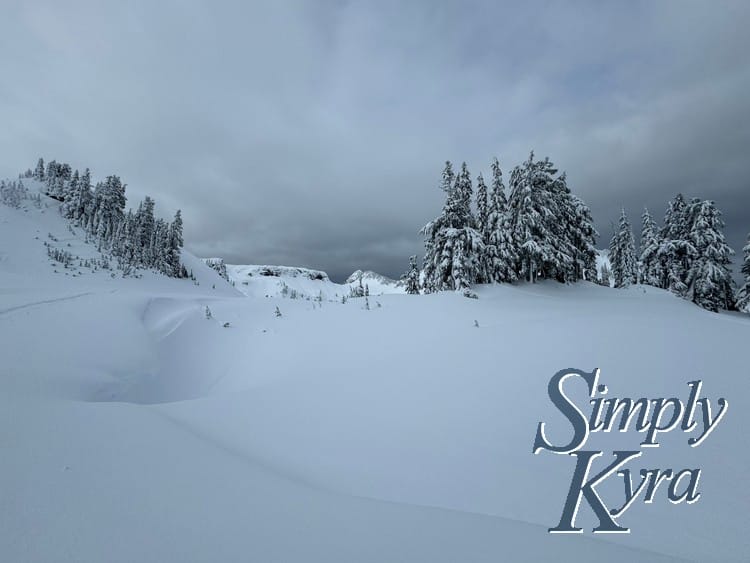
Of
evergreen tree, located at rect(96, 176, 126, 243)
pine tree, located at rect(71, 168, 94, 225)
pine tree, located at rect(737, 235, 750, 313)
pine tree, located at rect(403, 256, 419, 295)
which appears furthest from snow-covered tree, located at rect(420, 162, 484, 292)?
pine tree, located at rect(71, 168, 94, 225)

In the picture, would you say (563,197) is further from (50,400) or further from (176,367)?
(50,400)

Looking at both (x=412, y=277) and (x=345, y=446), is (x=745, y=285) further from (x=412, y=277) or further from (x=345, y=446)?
(x=345, y=446)

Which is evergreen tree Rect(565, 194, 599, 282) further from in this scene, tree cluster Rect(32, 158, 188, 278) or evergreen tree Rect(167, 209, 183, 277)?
evergreen tree Rect(167, 209, 183, 277)

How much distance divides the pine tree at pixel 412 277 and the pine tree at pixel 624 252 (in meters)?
30.5

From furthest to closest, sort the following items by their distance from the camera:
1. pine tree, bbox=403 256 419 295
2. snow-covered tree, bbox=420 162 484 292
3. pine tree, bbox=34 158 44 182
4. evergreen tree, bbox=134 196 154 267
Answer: pine tree, bbox=34 158 44 182 < evergreen tree, bbox=134 196 154 267 < pine tree, bbox=403 256 419 295 < snow-covered tree, bbox=420 162 484 292

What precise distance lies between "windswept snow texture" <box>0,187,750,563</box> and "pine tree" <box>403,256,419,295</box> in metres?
17.0

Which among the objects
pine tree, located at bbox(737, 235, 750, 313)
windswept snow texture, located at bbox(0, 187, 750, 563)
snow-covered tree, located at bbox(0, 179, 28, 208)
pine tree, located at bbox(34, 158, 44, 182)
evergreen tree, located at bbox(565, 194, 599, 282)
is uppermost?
pine tree, located at bbox(34, 158, 44, 182)

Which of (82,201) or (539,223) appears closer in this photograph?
(539,223)

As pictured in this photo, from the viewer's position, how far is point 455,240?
17.5 meters

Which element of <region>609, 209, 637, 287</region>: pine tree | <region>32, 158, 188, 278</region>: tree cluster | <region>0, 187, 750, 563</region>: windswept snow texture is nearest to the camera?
<region>0, 187, 750, 563</region>: windswept snow texture

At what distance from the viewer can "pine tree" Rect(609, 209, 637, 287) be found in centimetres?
3956

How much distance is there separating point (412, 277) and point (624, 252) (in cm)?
3254

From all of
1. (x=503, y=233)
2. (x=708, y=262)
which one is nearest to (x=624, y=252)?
(x=708, y=262)

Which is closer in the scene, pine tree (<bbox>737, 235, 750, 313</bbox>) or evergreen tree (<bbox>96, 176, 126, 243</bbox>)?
pine tree (<bbox>737, 235, 750, 313</bbox>)
